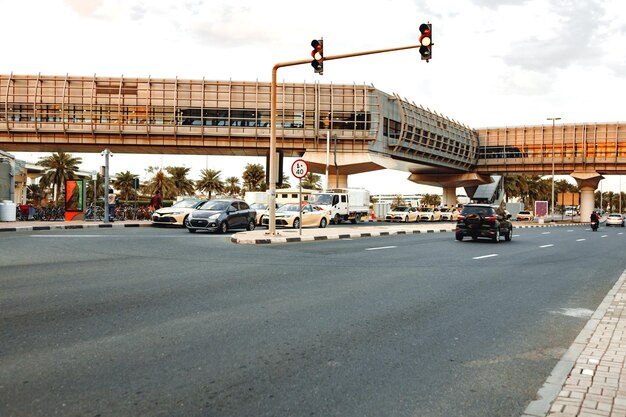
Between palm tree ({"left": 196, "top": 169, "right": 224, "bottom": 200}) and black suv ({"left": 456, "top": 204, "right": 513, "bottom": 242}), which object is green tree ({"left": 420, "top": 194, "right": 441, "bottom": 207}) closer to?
palm tree ({"left": 196, "top": 169, "right": 224, "bottom": 200})

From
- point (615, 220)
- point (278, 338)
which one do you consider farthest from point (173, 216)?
point (615, 220)

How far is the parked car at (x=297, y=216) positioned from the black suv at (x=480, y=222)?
30.4ft

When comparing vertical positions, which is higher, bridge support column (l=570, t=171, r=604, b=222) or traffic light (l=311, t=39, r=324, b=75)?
traffic light (l=311, t=39, r=324, b=75)

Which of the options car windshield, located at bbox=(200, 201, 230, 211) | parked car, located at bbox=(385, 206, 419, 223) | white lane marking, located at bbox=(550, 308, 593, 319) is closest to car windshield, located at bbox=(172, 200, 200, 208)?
car windshield, located at bbox=(200, 201, 230, 211)

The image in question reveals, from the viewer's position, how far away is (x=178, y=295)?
24.4ft

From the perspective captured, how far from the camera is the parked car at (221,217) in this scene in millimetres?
22531

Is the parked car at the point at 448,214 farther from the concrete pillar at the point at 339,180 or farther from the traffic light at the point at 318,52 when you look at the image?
the traffic light at the point at 318,52

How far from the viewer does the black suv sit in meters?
20.9

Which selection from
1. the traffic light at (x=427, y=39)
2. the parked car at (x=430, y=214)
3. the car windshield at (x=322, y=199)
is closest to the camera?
the traffic light at (x=427, y=39)

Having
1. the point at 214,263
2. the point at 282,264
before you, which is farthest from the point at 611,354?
the point at 214,263

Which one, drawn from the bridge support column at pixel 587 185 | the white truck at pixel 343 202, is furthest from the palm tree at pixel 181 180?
the bridge support column at pixel 587 185

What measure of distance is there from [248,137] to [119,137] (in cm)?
1354

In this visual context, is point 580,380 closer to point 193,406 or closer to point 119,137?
point 193,406

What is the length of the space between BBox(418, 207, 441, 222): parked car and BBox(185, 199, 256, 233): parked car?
32.5m
